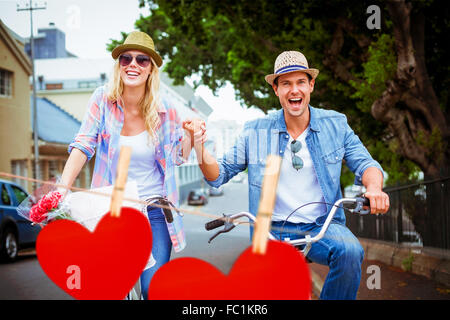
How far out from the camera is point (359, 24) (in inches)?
304

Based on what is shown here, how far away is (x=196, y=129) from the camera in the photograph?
227 centimetres

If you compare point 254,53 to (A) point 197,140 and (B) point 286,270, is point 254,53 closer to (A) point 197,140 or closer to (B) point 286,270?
(A) point 197,140

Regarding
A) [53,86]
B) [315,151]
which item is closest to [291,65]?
[315,151]

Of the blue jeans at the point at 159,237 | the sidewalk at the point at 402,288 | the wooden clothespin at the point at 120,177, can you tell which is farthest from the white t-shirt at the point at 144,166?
the sidewalk at the point at 402,288

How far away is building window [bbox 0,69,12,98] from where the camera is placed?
14663 mm

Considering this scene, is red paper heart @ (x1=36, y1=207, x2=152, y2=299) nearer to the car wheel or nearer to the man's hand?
the man's hand

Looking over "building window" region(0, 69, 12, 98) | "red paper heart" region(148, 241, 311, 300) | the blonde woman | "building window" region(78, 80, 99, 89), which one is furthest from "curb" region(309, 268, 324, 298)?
"building window" region(78, 80, 99, 89)

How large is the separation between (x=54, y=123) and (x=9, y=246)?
43.2ft

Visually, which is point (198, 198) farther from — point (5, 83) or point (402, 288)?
point (402, 288)

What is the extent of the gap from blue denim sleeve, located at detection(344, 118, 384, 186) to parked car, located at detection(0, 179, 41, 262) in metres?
6.89

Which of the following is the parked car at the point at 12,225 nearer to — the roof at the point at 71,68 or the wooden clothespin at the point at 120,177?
the wooden clothespin at the point at 120,177

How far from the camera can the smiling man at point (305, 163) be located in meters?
2.49

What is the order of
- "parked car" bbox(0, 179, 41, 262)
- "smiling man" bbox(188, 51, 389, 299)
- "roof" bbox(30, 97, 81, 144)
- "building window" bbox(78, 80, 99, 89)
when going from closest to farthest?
"smiling man" bbox(188, 51, 389, 299) → "parked car" bbox(0, 179, 41, 262) → "roof" bbox(30, 97, 81, 144) → "building window" bbox(78, 80, 99, 89)

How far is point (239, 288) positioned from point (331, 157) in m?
1.33
